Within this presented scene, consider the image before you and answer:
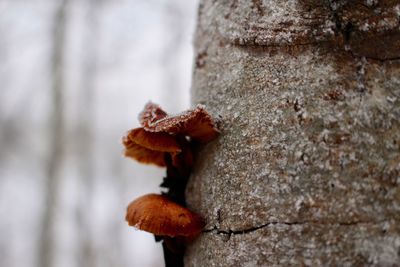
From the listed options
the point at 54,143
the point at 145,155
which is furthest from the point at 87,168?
the point at 145,155

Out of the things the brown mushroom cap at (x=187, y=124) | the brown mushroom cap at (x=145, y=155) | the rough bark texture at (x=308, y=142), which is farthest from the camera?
the brown mushroom cap at (x=145, y=155)

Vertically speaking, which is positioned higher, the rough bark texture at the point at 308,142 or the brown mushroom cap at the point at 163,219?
the rough bark texture at the point at 308,142

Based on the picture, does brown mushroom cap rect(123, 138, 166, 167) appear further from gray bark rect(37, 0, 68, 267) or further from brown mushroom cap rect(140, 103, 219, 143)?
gray bark rect(37, 0, 68, 267)

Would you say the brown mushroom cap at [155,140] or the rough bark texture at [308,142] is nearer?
the rough bark texture at [308,142]

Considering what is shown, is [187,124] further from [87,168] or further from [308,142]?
[87,168]

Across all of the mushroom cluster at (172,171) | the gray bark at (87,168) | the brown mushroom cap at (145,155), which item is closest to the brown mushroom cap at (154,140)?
the mushroom cluster at (172,171)

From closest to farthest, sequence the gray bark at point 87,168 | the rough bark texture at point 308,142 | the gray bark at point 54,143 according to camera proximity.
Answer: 1. the rough bark texture at point 308,142
2. the gray bark at point 54,143
3. the gray bark at point 87,168

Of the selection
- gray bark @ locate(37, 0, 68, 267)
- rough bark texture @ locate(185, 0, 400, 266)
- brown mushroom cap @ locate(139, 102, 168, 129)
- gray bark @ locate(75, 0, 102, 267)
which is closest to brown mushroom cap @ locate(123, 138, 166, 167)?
brown mushroom cap @ locate(139, 102, 168, 129)

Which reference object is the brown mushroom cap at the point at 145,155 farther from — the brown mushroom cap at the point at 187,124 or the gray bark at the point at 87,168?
the gray bark at the point at 87,168

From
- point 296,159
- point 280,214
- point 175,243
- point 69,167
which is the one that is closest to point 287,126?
point 296,159
